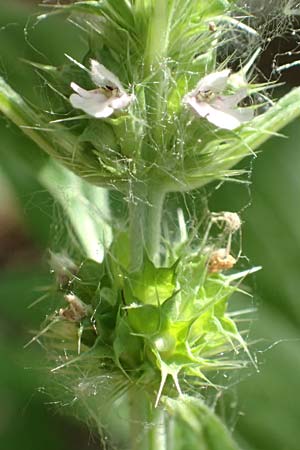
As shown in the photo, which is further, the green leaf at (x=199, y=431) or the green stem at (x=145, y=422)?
the green stem at (x=145, y=422)

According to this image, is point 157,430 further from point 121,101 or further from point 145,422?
point 121,101

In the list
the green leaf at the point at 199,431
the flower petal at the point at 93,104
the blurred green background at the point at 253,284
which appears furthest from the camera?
the blurred green background at the point at 253,284

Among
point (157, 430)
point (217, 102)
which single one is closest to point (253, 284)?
point (157, 430)

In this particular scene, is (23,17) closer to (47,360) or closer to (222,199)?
(222,199)

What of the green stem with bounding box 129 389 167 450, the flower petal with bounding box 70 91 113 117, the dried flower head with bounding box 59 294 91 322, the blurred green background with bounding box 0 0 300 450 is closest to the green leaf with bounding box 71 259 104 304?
the dried flower head with bounding box 59 294 91 322

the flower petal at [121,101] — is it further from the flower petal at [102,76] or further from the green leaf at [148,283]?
the green leaf at [148,283]

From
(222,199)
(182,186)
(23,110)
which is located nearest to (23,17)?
(222,199)

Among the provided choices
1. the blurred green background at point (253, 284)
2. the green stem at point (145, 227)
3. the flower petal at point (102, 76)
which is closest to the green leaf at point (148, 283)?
the green stem at point (145, 227)
